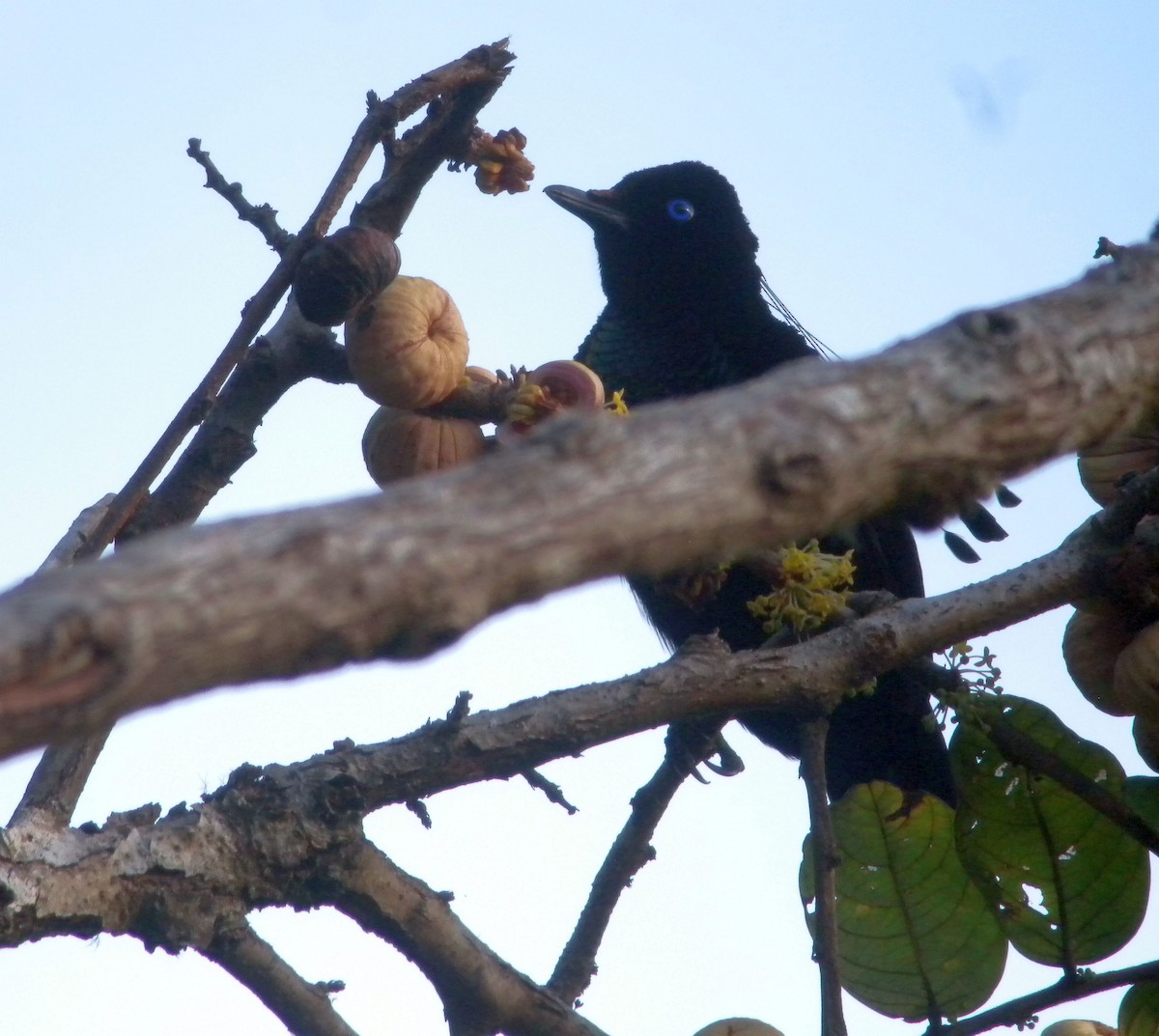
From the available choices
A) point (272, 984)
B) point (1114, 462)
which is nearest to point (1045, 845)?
point (1114, 462)

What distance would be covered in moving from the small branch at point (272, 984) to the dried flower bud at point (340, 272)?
2.51 feet

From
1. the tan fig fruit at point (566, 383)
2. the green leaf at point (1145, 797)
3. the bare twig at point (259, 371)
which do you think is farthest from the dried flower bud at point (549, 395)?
the green leaf at point (1145, 797)

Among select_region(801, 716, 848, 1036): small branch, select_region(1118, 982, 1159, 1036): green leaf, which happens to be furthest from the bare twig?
select_region(1118, 982, 1159, 1036): green leaf

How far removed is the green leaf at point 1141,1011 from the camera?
6.95 ft

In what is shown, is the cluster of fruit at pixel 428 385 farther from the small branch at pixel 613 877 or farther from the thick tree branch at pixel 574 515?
the thick tree branch at pixel 574 515

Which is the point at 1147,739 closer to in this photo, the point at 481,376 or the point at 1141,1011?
the point at 1141,1011

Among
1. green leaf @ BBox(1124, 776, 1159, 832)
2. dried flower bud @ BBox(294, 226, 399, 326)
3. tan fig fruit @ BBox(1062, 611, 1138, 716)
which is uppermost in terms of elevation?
tan fig fruit @ BBox(1062, 611, 1138, 716)

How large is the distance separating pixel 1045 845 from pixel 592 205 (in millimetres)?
2830

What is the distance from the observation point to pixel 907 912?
2.24 metres

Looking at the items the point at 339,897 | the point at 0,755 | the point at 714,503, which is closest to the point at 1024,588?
the point at 339,897

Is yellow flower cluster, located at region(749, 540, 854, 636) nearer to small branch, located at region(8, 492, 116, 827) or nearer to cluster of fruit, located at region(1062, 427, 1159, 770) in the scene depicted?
cluster of fruit, located at region(1062, 427, 1159, 770)

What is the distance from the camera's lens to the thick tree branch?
0.74 metres

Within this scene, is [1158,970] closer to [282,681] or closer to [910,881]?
[910,881]

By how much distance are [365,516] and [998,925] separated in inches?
66.2
